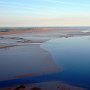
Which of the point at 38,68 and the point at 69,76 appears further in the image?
the point at 38,68

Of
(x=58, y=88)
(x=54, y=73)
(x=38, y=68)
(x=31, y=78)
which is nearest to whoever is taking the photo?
(x=58, y=88)

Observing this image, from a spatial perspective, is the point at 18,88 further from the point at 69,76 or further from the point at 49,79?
the point at 69,76

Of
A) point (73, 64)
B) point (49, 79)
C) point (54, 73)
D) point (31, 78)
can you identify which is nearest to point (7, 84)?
point (31, 78)

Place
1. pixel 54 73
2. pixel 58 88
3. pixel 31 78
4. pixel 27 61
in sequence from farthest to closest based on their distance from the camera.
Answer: pixel 27 61 → pixel 54 73 → pixel 31 78 → pixel 58 88

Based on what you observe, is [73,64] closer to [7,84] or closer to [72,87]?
[72,87]

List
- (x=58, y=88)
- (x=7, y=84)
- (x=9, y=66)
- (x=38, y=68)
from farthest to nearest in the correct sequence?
(x=9, y=66) < (x=38, y=68) < (x=7, y=84) < (x=58, y=88)

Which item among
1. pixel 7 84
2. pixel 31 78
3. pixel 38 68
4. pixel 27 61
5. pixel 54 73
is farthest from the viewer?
pixel 27 61

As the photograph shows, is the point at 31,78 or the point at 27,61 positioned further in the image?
the point at 27,61

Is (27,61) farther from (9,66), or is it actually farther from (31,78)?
(31,78)

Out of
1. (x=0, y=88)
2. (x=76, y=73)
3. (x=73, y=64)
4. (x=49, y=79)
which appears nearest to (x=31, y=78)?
(x=49, y=79)
